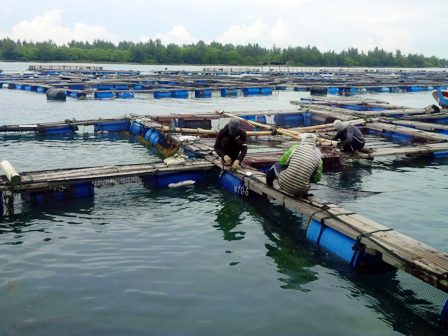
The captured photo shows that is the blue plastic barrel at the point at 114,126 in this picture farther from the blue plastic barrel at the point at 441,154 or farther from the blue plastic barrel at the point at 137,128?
the blue plastic barrel at the point at 441,154

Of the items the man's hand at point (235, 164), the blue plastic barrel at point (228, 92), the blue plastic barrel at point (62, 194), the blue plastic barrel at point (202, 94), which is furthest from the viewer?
the blue plastic barrel at point (228, 92)

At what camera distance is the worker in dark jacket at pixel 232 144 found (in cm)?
1011

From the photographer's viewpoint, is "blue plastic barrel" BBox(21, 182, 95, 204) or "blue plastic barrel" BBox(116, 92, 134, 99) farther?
"blue plastic barrel" BBox(116, 92, 134, 99)

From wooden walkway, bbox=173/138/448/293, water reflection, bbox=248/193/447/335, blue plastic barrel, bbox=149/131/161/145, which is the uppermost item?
blue plastic barrel, bbox=149/131/161/145

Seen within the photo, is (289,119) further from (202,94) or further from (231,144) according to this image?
(202,94)

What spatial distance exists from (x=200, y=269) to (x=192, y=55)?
356 feet

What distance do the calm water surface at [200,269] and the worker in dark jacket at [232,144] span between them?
956 mm

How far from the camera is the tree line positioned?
4055 inches

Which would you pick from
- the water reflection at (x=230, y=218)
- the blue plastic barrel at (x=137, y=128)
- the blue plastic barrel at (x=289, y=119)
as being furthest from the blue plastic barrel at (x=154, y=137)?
the blue plastic barrel at (x=289, y=119)

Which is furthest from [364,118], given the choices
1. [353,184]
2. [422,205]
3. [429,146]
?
[422,205]

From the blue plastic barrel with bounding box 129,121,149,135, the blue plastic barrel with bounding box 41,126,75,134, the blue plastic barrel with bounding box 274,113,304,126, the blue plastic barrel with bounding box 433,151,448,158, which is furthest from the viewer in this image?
the blue plastic barrel with bounding box 274,113,304,126

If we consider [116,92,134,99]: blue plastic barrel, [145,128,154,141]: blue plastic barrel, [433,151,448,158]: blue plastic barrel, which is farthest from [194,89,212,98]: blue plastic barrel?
[433,151,448,158]: blue plastic barrel

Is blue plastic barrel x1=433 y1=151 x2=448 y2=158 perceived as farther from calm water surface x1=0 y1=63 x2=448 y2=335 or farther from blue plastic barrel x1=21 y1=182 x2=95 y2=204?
blue plastic barrel x1=21 y1=182 x2=95 y2=204

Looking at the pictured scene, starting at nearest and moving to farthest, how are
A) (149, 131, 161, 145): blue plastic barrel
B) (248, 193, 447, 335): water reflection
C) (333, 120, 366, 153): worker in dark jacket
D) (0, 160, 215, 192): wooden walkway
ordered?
(248, 193, 447, 335): water reflection, (0, 160, 215, 192): wooden walkway, (333, 120, 366, 153): worker in dark jacket, (149, 131, 161, 145): blue plastic barrel
